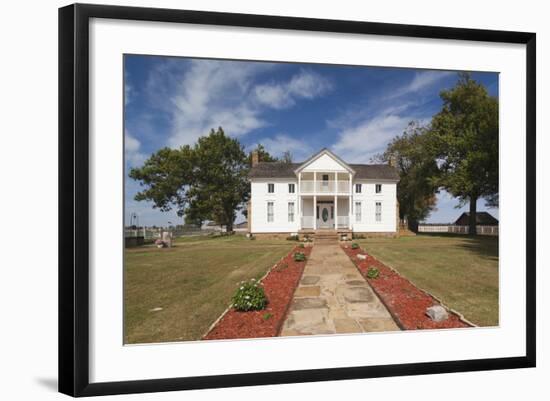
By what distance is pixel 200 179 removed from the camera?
11.5ft

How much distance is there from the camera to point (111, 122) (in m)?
3.10

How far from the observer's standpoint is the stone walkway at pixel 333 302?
3.41 m

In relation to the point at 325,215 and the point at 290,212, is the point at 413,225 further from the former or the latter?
the point at 290,212

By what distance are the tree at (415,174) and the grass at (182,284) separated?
1933 millimetres

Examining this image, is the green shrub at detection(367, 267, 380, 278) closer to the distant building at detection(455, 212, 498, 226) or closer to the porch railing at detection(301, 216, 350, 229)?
the porch railing at detection(301, 216, 350, 229)

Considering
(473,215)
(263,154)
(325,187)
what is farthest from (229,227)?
(473,215)

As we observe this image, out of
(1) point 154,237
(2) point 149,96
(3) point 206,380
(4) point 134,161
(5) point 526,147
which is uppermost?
(2) point 149,96

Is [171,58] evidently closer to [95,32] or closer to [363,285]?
[95,32]

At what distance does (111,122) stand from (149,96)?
1.57ft

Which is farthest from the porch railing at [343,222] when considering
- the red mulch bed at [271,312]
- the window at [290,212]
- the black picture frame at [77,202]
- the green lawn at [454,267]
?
the black picture frame at [77,202]

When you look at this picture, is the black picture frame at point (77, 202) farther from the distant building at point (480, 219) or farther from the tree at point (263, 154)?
the distant building at point (480, 219)

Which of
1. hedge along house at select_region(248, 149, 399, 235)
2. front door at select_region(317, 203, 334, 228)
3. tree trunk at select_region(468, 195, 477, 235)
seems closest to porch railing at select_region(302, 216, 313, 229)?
hedge along house at select_region(248, 149, 399, 235)

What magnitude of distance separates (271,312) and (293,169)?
5.78 feet

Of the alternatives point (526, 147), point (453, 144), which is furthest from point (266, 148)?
point (526, 147)
